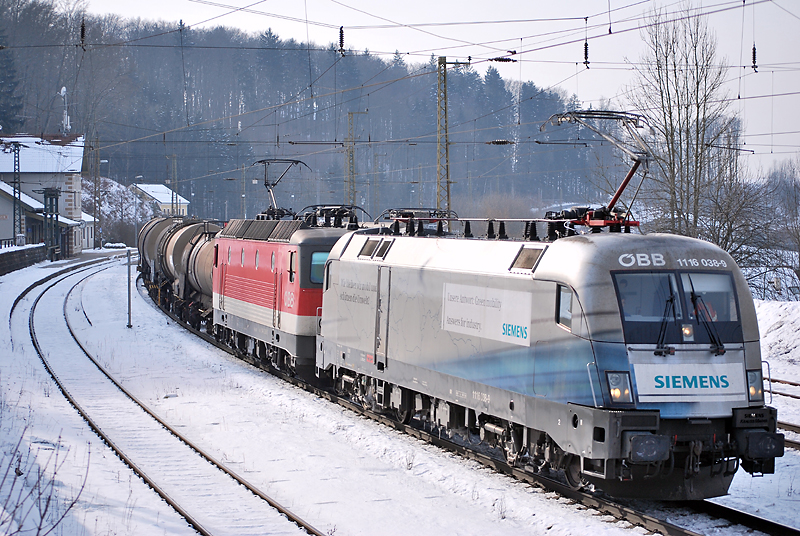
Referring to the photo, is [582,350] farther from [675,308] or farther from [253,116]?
[253,116]

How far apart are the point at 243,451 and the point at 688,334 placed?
6.98 metres

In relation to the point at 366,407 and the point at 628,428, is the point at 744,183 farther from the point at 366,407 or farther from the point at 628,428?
the point at 628,428

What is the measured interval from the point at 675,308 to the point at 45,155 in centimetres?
6719

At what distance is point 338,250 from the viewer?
51.3ft

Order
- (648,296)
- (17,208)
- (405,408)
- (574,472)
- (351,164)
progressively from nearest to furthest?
1. (648,296)
2. (574,472)
3. (405,408)
4. (351,164)
5. (17,208)

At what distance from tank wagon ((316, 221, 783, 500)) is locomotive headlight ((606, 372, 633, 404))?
0.01 meters

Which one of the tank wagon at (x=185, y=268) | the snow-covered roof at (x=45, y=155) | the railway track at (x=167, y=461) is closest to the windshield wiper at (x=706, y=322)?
the railway track at (x=167, y=461)

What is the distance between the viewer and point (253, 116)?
109 m

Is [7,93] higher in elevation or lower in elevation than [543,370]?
higher

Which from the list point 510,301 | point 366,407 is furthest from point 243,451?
point 510,301

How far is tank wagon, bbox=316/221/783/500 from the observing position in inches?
339

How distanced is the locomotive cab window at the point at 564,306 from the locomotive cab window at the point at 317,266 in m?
8.42

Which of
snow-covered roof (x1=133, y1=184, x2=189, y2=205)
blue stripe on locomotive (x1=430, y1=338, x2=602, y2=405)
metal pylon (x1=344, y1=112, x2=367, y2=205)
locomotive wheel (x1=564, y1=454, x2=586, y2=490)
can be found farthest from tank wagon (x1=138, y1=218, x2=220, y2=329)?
snow-covered roof (x1=133, y1=184, x2=189, y2=205)

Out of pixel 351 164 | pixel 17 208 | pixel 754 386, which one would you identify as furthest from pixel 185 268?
pixel 17 208
